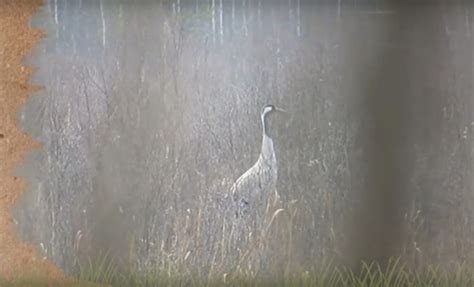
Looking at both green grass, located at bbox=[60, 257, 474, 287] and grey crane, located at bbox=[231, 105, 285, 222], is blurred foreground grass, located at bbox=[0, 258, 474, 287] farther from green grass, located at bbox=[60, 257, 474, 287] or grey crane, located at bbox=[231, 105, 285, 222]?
grey crane, located at bbox=[231, 105, 285, 222]

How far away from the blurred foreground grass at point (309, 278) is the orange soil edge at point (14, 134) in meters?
0.05

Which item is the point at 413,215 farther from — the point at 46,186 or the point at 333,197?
the point at 46,186

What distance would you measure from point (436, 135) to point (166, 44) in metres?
0.62

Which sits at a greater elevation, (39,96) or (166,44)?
(166,44)

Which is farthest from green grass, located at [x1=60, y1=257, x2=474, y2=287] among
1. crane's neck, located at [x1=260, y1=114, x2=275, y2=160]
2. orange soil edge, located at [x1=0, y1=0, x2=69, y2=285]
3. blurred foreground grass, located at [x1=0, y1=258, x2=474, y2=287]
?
crane's neck, located at [x1=260, y1=114, x2=275, y2=160]

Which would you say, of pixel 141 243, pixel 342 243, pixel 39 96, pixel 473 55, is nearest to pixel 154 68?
pixel 39 96

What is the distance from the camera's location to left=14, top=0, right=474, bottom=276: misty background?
50.6 inches

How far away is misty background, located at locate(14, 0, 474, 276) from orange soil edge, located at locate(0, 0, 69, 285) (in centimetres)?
2

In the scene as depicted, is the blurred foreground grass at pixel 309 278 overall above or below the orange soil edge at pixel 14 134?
below

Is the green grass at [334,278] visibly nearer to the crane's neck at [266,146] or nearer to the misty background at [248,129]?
the misty background at [248,129]

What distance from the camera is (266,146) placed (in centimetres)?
130

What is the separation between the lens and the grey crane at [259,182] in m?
1.30

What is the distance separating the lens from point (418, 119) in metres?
1.29

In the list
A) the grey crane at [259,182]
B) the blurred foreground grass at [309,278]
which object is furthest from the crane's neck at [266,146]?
the blurred foreground grass at [309,278]
